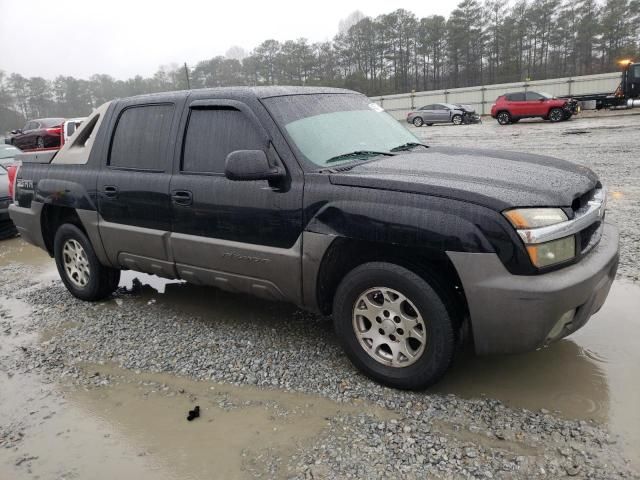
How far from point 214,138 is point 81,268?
2312mm

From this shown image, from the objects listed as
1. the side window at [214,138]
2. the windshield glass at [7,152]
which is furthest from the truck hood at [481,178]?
the windshield glass at [7,152]

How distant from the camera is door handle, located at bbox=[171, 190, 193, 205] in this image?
3.91 metres

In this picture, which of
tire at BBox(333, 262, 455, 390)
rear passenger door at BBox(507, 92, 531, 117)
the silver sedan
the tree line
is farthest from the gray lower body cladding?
the tree line

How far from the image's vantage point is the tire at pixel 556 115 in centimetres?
2388

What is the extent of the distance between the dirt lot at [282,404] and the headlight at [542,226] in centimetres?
89

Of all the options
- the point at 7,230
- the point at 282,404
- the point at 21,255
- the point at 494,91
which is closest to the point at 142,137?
the point at 282,404

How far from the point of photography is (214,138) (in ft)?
12.8

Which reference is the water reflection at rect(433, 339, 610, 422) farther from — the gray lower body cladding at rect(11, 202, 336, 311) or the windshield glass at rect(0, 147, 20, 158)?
the windshield glass at rect(0, 147, 20, 158)

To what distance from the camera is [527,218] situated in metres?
2.72

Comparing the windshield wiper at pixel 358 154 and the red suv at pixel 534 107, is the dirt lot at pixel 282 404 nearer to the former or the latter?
the windshield wiper at pixel 358 154

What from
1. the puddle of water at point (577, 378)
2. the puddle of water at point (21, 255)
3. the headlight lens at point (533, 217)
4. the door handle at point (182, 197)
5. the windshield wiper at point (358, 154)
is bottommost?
the puddle of water at point (21, 255)

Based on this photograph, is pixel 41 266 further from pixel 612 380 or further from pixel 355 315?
pixel 612 380

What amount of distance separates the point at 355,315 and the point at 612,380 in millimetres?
1624

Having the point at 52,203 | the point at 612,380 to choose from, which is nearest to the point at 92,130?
the point at 52,203
